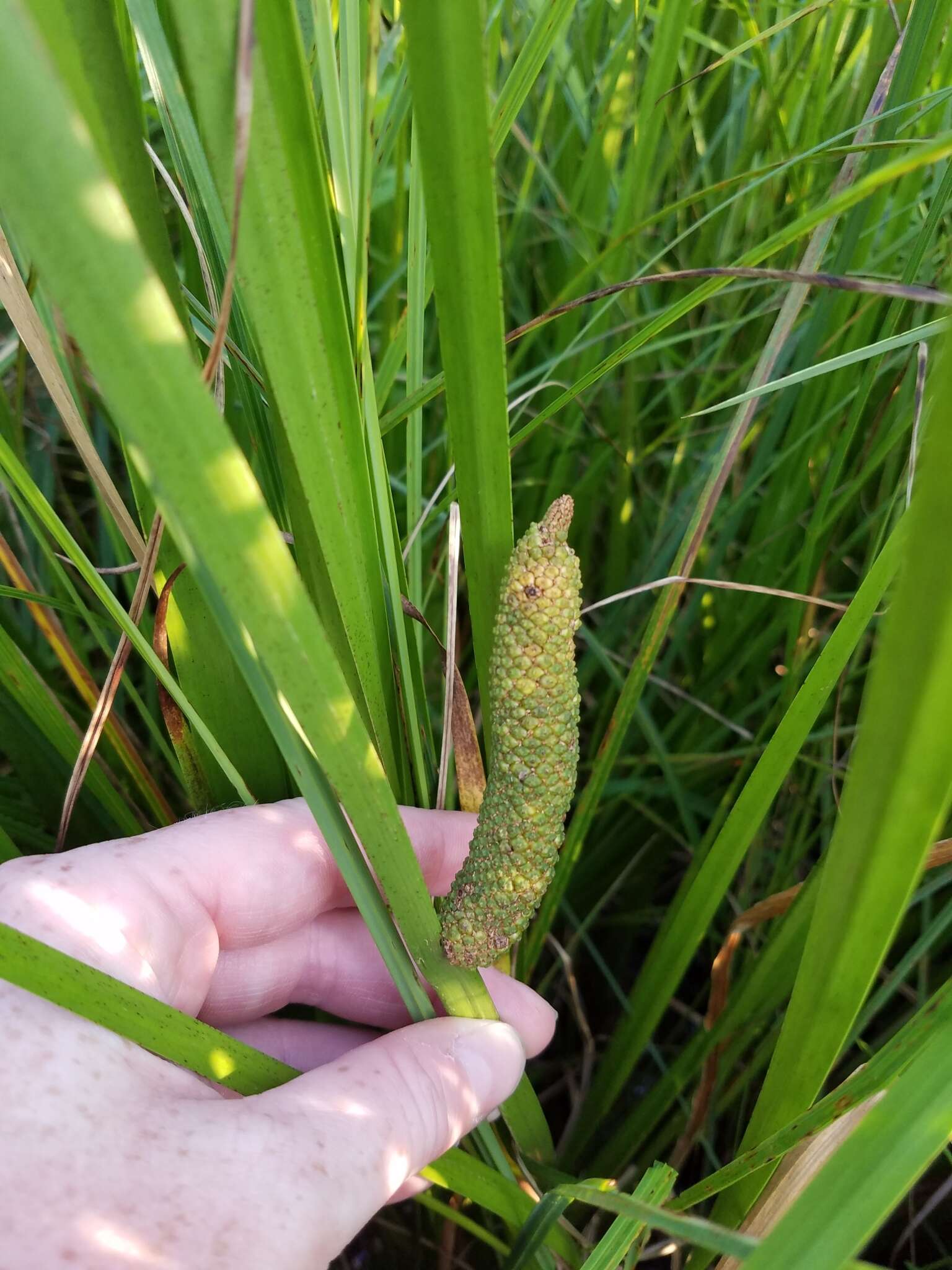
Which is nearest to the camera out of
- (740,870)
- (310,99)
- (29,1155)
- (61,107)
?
(61,107)

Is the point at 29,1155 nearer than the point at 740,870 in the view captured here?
Yes

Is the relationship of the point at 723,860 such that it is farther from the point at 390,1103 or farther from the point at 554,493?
the point at 554,493

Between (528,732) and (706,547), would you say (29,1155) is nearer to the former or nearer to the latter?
(528,732)

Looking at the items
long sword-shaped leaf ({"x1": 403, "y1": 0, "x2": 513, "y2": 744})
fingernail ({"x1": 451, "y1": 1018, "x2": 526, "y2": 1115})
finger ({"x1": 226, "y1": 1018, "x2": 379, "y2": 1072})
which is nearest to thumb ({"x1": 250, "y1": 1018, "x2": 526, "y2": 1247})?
fingernail ({"x1": 451, "y1": 1018, "x2": 526, "y2": 1115})

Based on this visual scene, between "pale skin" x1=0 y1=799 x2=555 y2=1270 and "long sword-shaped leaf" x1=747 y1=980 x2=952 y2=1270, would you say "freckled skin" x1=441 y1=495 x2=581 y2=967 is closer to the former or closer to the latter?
"pale skin" x1=0 y1=799 x2=555 y2=1270

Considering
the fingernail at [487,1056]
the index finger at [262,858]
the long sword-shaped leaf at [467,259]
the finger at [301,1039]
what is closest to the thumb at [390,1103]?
the fingernail at [487,1056]

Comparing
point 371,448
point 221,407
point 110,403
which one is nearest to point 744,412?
point 371,448

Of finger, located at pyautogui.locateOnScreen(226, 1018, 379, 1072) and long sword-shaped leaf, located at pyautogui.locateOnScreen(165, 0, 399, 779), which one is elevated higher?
long sword-shaped leaf, located at pyautogui.locateOnScreen(165, 0, 399, 779)
